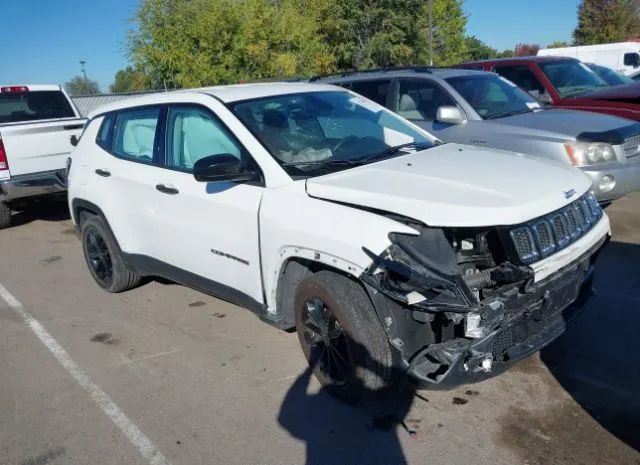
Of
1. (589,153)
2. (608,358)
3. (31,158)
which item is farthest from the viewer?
(31,158)

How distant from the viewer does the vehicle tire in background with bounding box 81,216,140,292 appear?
17.8ft

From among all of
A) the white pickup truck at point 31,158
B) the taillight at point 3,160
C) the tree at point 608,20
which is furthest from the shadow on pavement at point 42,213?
the tree at point 608,20

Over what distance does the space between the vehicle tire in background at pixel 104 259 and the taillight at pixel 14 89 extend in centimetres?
478

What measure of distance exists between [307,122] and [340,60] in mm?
30887

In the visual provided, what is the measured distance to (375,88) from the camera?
8055 millimetres

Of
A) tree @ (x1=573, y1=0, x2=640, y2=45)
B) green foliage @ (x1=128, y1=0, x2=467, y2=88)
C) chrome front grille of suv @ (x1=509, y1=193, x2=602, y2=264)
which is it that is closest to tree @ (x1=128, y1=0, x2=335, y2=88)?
green foliage @ (x1=128, y1=0, x2=467, y2=88)

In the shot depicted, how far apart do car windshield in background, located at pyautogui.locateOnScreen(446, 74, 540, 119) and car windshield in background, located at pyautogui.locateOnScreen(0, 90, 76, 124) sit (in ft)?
21.1

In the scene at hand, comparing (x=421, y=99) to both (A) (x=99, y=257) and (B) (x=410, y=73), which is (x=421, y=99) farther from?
(A) (x=99, y=257)

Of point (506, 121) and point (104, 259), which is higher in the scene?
point (506, 121)

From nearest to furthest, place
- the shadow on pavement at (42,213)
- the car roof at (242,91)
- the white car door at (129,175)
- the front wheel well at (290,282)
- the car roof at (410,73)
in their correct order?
the front wheel well at (290,282) → the car roof at (242,91) → the white car door at (129,175) → the car roof at (410,73) → the shadow on pavement at (42,213)

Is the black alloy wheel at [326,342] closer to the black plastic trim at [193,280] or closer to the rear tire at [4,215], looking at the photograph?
the black plastic trim at [193,280]

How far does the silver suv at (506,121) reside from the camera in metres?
6.24

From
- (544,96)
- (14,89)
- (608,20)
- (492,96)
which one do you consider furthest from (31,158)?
(608,20)

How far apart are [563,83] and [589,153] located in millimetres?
3360
